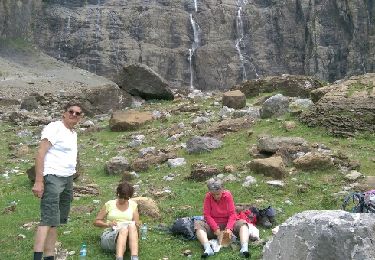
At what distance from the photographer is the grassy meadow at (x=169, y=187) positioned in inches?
357

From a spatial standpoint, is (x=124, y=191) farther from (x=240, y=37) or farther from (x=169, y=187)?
(x=240, y=37)

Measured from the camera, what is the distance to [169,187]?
1279 cm

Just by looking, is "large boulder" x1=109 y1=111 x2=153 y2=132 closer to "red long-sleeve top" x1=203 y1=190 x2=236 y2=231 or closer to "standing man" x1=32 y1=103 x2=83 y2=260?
"red long-sleeve top" x1=203 y1=190 x2=236 y2=231

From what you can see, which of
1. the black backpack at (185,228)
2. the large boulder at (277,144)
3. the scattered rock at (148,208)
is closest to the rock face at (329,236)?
the black backpack at (185,228)

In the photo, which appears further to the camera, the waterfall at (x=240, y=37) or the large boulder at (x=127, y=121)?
the waterfall at (x=240, y=37)

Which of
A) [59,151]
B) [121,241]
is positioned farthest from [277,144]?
[59,151]

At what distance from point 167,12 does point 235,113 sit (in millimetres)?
40929

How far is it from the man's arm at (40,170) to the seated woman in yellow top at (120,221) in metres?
1.52

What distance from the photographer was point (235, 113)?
67.0 ft

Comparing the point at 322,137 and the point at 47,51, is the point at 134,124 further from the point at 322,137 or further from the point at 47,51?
the point at 47,51

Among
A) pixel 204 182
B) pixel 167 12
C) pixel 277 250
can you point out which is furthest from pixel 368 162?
pixel 167 12

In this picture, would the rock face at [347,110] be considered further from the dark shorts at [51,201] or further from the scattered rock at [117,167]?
the dark shorts at [51,201]

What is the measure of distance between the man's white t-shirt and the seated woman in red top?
2.36 meters

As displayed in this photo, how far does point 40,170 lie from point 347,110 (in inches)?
448
